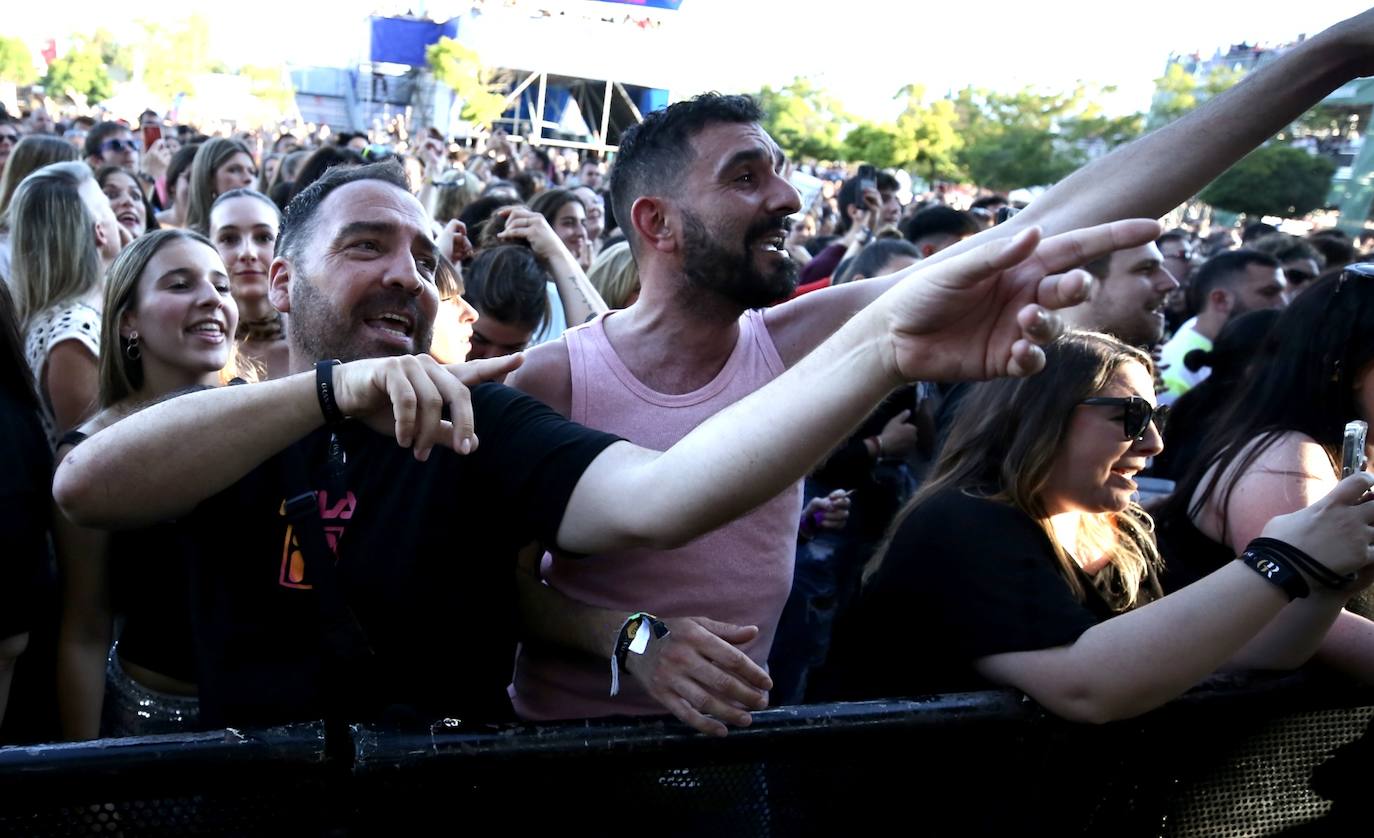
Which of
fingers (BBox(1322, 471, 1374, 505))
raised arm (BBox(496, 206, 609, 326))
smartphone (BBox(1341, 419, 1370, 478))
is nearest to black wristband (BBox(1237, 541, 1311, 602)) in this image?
fingers (BBox(1322, 471, 1374, 505))

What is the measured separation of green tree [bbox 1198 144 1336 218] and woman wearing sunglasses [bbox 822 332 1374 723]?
129 ft

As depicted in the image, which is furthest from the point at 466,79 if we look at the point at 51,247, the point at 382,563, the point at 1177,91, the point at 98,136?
the point at 382,563

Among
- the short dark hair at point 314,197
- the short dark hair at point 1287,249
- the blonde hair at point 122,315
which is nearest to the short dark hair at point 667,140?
the short dark hair at point 314,197

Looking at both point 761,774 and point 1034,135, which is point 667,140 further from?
point 1034,135

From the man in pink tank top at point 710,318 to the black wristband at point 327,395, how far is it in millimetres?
609

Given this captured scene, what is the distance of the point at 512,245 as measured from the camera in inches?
171

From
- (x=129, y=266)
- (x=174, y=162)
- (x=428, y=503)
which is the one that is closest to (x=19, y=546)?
(x=428, y=503)

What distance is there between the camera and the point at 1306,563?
6.43 feet

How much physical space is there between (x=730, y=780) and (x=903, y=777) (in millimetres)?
316

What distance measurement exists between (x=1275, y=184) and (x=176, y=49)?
90371mm

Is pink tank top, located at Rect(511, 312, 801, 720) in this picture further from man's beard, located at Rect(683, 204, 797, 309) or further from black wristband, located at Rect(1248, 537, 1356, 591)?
black wristband, located at Rect(1248, 537, 1356, 591)

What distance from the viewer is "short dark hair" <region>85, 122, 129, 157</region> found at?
9.72 metres

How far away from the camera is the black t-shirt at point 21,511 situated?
2252 millimetres

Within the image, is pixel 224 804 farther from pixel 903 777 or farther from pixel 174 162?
pixel 174 162
